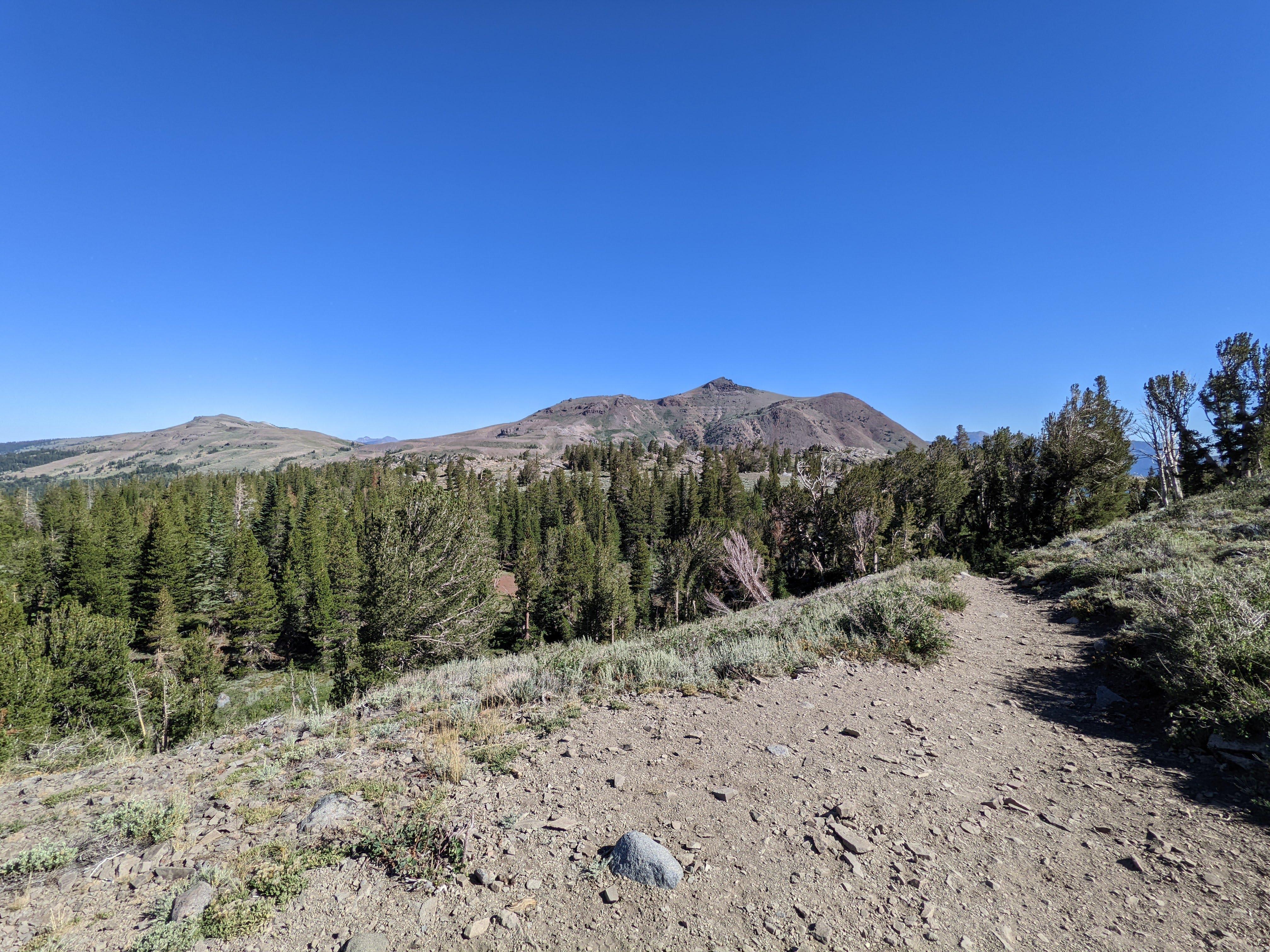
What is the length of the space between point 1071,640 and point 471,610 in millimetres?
24669

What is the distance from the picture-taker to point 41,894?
417cm

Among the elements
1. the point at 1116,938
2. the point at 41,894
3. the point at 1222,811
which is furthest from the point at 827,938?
the point at 41,894

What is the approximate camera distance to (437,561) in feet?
80.3

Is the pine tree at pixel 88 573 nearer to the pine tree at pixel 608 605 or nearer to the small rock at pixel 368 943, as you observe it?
the pine tree at pixel 608 605

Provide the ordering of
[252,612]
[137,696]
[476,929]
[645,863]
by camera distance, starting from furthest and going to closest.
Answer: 1. [252,612]
2. [137,696]
3. [645,863]
4. [476,929]

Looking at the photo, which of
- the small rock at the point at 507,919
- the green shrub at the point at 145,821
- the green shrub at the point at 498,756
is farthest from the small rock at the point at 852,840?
the green shrub at the point at 145,821

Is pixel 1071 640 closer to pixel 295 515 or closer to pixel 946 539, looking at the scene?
pixel 946 539

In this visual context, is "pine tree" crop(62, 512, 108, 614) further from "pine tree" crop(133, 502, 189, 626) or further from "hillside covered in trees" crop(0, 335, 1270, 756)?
"pine tree" crop(133, 502, 189, 626)

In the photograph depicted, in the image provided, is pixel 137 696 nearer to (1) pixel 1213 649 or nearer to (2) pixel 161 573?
(1) pixel 1213 649

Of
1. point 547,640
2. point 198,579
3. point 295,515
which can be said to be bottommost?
point 547,640

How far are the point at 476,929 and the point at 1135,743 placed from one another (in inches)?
352

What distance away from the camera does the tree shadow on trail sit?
532 cm

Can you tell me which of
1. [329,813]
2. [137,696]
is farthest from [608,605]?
[329,813]

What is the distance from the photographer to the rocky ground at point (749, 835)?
3.81m
